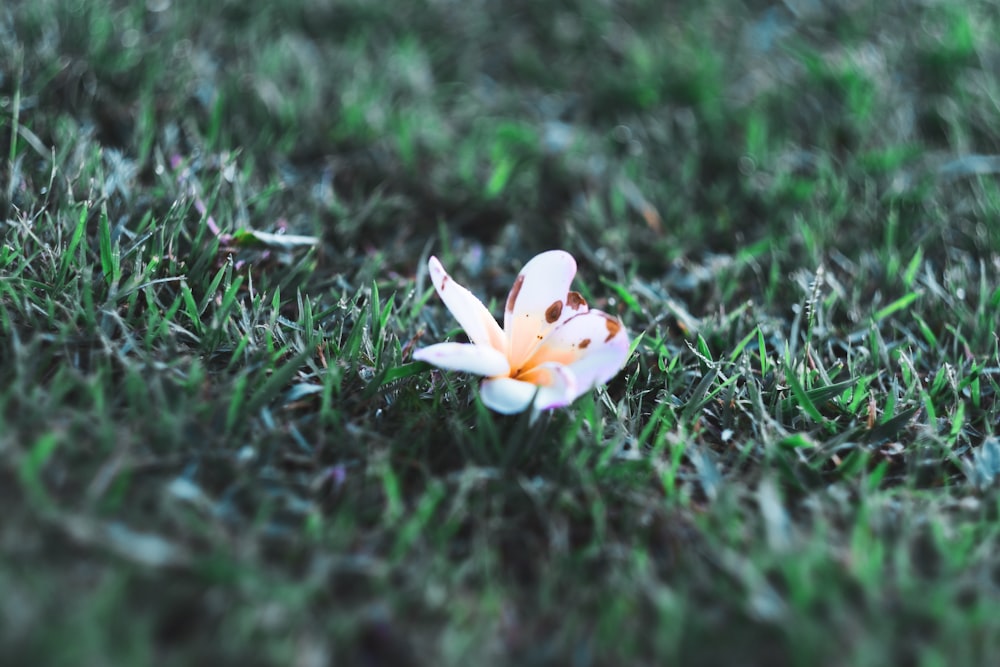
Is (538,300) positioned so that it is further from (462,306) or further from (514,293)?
(462,306)

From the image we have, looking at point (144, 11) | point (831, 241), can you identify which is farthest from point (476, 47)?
point (831, 241)

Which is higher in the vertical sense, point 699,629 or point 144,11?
point 144,11

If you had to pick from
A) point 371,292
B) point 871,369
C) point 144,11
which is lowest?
point 871,369

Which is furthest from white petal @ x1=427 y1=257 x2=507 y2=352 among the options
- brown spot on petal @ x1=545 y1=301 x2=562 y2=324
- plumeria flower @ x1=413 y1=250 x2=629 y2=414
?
brown spot on petal @ x1=545 y1=301 x2=562 y2=324

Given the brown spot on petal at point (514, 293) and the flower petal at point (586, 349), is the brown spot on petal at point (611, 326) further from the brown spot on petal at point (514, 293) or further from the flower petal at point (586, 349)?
the brown spot on petal at point (514, 293)

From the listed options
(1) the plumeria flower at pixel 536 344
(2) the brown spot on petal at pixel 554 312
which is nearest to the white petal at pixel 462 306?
(1) the plumeria flower at pixel 536 344

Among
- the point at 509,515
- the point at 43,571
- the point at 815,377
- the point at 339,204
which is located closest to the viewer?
the point at 43,571

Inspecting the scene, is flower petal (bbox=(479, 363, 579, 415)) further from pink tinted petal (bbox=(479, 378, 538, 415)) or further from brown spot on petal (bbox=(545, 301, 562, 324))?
brown spot on petal (bbox=(545, 301, 562, 324))

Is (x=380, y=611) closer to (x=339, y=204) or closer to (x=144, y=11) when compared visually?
(x=339, y=204)
